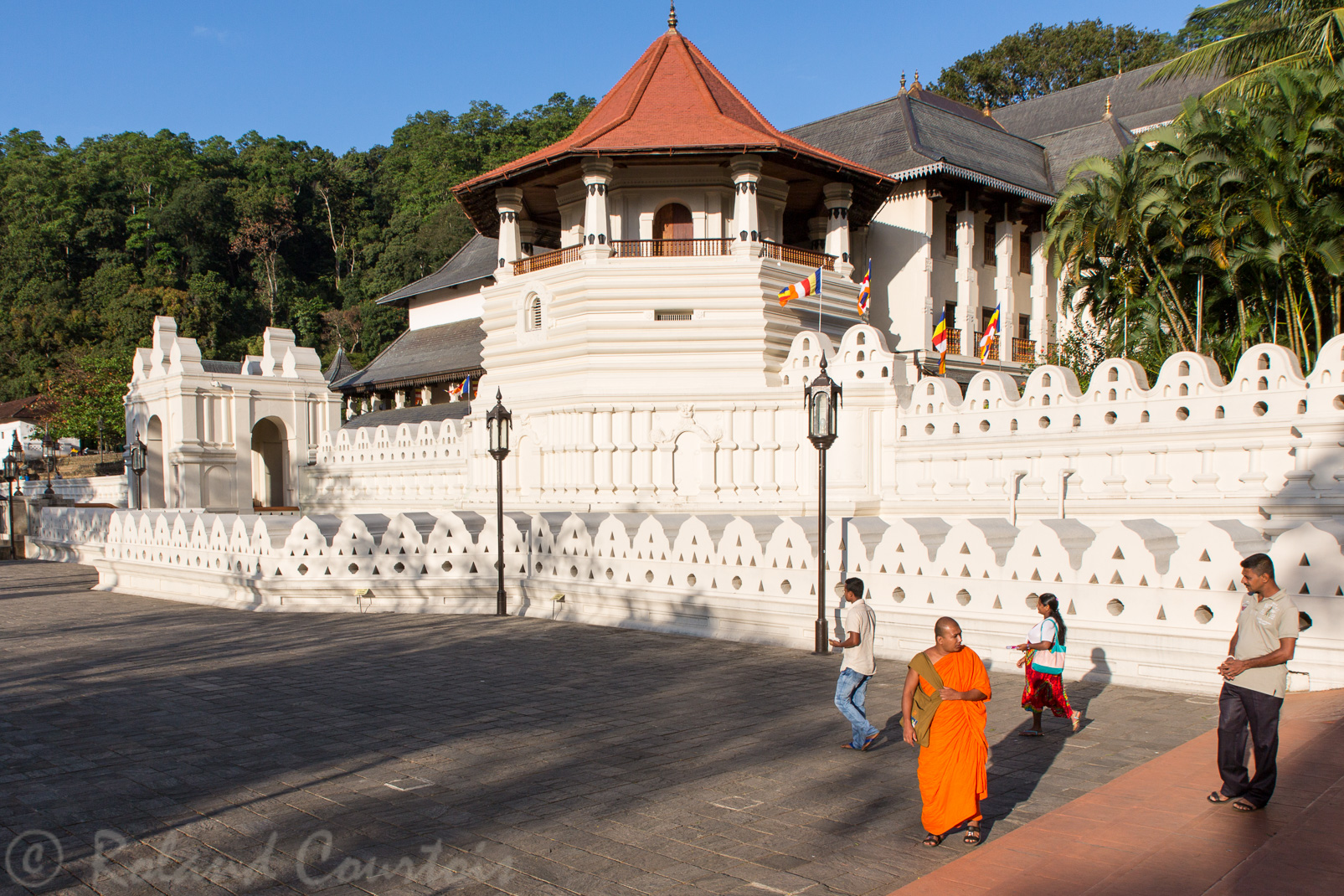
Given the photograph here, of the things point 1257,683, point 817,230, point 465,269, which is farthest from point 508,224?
point 1257,683

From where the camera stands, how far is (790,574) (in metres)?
11.9

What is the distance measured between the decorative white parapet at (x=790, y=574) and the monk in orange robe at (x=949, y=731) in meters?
4.32

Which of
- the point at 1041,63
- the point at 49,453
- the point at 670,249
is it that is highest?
the point at 1041,63

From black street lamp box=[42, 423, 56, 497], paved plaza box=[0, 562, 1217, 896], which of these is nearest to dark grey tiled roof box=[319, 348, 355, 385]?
black street lamp box=[42, 423, 56, 497]

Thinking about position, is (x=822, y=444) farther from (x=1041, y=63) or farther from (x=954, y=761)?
(x=1041, y=63)

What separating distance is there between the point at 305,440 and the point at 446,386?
26.9 ft

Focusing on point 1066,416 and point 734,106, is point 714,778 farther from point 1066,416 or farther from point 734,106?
point 734,106

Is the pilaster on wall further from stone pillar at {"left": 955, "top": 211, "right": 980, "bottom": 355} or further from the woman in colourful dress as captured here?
the woman in colourful dress

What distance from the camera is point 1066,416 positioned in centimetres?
1656

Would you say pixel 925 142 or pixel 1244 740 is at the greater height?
pixel 925 142

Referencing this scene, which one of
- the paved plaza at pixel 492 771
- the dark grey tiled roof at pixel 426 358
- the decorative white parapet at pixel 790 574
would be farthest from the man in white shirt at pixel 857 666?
the dark grey tiled roof at pixel 426 358

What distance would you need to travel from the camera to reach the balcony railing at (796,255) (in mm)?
25609

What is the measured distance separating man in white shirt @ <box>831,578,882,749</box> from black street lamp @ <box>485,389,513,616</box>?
28.1 feet

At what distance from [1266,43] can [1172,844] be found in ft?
73.6
